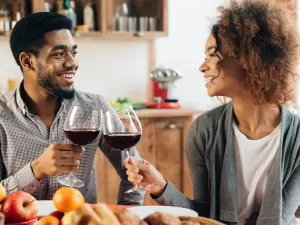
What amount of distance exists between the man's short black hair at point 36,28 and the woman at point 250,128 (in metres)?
0.61

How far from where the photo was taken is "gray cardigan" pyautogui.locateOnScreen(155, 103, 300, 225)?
174cm

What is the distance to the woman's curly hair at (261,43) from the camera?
69.9 inches

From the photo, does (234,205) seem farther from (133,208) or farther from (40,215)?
(40,215)

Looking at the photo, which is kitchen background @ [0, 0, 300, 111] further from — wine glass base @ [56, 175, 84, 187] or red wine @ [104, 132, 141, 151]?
red wine @ [104, 132, 141, 151]

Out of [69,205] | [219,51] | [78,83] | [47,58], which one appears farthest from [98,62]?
[69,205]

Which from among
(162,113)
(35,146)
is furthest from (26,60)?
(162,113)

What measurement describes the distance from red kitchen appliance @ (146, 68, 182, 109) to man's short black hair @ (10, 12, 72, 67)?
226 cm

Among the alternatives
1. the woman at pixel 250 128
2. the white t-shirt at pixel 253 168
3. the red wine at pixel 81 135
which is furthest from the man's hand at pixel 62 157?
the white t-shirt at pixel 253 168

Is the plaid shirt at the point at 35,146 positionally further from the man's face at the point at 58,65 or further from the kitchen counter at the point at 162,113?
the kitchen counter at the point at 162,113

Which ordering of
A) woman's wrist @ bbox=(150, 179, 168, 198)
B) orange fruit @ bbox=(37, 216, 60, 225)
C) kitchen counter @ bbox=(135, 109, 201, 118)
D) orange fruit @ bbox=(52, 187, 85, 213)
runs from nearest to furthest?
1. orange fruit @ bbox=(37, 216, 60, 225)
2. orange fruit @ bbox=(52, 187, 85, 213)
3. woman's wrist @ bbox=(150, 179, 168, 198)
4. kitchen counter @ bbox=(135, 109, 201, 118)

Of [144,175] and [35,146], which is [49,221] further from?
[35,146]

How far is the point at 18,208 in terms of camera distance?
1.38 meters

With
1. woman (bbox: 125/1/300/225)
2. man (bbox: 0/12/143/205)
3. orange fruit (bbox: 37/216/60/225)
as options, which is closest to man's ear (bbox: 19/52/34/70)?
man (bbox: 0/12/143/205)

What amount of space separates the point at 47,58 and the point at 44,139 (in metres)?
0.31
